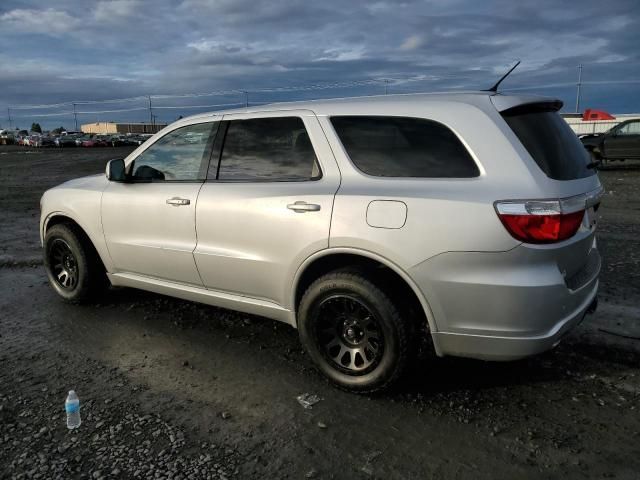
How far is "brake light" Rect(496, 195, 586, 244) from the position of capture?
2748 millimetres

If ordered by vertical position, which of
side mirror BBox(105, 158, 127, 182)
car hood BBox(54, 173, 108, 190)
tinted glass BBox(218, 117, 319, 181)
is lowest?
car hood BBox(54, 173, 108, 190)

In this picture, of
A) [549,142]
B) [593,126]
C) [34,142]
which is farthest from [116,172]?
[34,142]

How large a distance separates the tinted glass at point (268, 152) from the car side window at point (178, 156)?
→ 0.71 feet

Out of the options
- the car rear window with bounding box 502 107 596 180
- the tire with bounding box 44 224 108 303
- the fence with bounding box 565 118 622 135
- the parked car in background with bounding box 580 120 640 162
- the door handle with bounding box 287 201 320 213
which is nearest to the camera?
the car rear window with bounding box 502 107 596 180

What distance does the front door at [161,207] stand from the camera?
4.09 metres

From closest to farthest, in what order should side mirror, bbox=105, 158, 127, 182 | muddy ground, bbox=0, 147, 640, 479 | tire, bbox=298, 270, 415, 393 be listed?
muddy ground, bbox=0, 147, 640, 479 → tire, bbox=298, 270, 415, 393 → side mirror, bbox=105, 158, 127, 182

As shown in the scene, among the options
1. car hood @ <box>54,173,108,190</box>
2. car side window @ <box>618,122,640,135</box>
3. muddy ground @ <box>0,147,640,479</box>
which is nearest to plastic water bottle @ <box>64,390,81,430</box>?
muddy ground @ <box>0,147,640,479</box>

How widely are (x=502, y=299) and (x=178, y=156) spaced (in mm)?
2782

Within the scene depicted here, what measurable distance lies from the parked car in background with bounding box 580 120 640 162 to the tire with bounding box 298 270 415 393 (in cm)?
1730

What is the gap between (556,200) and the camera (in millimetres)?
2795

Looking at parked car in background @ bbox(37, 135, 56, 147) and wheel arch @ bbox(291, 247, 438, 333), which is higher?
wheel arch @ bbox(291, 247, 438, 333)

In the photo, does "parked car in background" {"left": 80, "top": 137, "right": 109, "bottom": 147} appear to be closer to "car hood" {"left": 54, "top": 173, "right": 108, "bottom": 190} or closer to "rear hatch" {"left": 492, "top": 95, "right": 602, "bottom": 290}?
"car hood" {"left": 54, "top": 173, "right": 108, "bottom": 190}

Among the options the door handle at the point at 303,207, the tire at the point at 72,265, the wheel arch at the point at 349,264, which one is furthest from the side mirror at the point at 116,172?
the wheel arch at the point at 349,264

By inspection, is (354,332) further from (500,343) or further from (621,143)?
(621,143)
